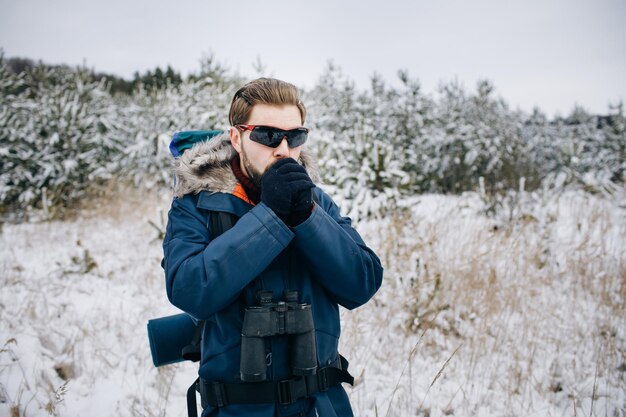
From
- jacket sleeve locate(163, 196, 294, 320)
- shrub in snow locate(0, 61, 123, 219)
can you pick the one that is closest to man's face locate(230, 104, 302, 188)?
jacket sleeve locate(163, 196, 294, 320)

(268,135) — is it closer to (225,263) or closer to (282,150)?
(282,150)

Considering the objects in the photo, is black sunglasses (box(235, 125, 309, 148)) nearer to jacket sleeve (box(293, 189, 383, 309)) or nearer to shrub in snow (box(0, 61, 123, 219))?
jacket sleeve (box(293, 189, 383, 309))

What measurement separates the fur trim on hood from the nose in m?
0.18

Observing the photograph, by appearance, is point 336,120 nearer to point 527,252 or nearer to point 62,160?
point 62,160

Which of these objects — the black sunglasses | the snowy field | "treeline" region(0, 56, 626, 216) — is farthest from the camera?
"treeline" region(0, 56, 626, 216)

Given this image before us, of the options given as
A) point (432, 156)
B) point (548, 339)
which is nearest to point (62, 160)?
point (548, 339)

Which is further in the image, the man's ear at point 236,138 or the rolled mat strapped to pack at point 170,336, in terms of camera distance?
the rolled mat strapped to pack at point 170,336

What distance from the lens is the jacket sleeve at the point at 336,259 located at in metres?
1.13

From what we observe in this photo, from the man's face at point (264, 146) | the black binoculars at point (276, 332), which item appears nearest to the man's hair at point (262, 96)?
the man's face at point (264, 146)

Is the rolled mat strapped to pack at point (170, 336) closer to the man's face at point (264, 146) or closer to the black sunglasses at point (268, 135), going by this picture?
the man's face at point (264, 146)

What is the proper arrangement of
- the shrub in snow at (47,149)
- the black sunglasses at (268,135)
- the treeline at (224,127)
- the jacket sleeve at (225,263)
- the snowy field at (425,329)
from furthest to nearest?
the shrub in snow at (47,149)
the treeline at (224,127)
the snowy field at (425,329)
the black sunglasses at (268,135)
the jacket sleeve at (225,263)

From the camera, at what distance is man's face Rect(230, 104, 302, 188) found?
121 centimetres

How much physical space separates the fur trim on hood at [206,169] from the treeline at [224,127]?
12.1 feet

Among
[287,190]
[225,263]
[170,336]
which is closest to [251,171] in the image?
[287,190]
